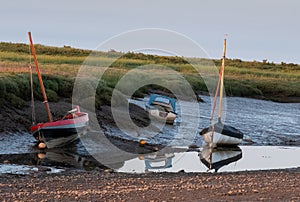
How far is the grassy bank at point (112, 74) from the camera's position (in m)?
29.2

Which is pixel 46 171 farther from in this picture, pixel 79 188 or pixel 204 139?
pixel 204 139

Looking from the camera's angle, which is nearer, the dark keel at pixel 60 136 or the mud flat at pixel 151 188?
the mud flat at pixel 151 188

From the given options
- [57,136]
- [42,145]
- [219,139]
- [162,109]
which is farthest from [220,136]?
[42,145]

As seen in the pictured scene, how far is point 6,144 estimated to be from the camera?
2186 centimetres

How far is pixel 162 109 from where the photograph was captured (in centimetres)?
3306

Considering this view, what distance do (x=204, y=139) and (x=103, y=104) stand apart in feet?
20.3

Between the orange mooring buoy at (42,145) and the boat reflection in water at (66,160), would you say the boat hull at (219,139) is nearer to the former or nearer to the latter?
the boat reflection in water at (66,160)

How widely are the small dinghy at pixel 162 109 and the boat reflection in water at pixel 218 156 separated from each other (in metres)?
5.17

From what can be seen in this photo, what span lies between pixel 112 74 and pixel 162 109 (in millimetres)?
15628

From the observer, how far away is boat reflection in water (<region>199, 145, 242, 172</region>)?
22303mm

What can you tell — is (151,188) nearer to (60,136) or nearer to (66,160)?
(66,160)

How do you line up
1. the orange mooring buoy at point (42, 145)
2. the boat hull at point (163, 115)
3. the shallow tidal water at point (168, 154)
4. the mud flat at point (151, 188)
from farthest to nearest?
1. the boat hull at point (163, 115)
2. the orange mooring buoy at point (42, 145)
3. the shallow tidal water at point (168, 154)
4. the mud flat at point (151, 188)

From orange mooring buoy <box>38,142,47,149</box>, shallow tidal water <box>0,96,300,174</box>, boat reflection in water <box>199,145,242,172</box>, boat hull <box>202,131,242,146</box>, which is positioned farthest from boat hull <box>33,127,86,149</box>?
boat hull <box>202,131,242,146</box>

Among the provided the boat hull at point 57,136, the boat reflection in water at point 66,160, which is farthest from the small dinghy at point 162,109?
the boat reflection in water at point 66,160
